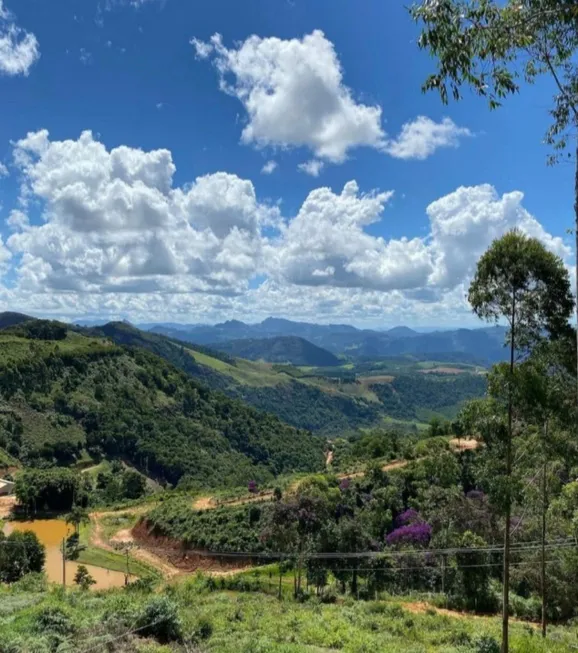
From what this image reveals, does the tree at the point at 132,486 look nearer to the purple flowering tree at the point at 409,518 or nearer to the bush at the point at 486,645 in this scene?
the purple flowering tree at the point at 409,518

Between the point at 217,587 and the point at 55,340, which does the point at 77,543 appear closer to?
the point at 217,587

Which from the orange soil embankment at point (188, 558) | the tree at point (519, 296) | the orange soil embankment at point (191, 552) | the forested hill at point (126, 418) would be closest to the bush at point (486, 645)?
the tree at point (519, 296)

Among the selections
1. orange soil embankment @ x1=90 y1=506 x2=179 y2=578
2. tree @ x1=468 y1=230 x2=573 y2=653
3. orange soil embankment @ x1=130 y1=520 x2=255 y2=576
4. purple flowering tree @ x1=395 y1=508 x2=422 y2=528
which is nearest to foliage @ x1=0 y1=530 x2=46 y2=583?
orange soil embankment @ x1=90 y1=506 x2=179 y2=578

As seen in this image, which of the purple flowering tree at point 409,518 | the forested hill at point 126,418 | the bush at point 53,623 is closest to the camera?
the bush at point 53,623

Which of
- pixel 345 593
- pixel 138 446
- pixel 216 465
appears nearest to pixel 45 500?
pixel 138 446

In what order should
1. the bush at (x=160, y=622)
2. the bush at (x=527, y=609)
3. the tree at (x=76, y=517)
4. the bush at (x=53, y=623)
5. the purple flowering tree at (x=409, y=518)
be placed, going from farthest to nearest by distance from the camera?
1. the tree at (x=76, y=517)
2. the purple flowering tree at (x=409, y=518)
3. the bush at (x=527, y=609)
4. the bush at (x=160, y=622)
5. the bush at (x=53, y=623)

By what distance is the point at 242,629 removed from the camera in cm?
1616

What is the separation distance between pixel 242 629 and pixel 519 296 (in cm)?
1345

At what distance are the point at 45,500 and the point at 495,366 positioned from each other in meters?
66.2

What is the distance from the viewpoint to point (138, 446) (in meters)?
98.3

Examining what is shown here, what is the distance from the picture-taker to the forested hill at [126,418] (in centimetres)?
9238

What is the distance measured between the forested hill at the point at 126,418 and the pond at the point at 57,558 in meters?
26.2

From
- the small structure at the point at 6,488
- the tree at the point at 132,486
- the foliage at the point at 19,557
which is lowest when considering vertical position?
the tree at the point at 132,486

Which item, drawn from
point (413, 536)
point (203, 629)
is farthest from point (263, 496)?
point (203, 629)
